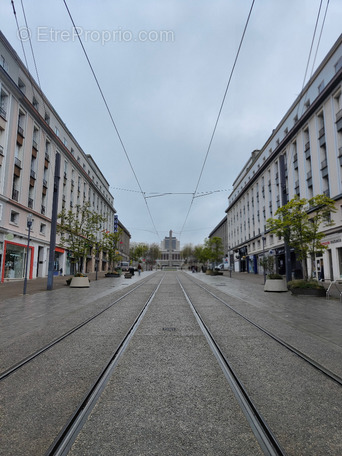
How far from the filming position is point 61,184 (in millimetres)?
36312

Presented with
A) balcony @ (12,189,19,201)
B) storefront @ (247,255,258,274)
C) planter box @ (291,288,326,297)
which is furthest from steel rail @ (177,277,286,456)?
storefront @ (247,255,258,274)

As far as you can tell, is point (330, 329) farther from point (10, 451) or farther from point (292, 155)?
point (292, 155)

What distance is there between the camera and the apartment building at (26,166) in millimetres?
23297

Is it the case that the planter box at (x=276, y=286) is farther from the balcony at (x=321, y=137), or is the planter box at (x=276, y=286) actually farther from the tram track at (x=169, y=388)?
the balcony at (x=321, y=137)

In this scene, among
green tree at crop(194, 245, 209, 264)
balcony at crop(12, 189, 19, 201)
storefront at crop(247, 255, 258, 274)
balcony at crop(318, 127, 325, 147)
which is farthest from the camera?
green tree at crop(194, 245, 209, 264)

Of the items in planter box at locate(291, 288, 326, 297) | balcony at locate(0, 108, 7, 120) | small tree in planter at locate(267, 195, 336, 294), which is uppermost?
balcony at locate(0, 108, 7, 120)

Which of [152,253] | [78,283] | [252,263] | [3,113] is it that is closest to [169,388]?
[78,283]

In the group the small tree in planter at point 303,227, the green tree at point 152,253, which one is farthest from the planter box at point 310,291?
the green tree at point 152,253

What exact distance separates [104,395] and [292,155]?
34.9 meters

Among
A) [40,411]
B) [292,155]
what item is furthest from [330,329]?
[292,155]

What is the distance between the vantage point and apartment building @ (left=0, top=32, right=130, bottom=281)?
76.4 feet

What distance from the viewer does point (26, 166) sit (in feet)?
88.1

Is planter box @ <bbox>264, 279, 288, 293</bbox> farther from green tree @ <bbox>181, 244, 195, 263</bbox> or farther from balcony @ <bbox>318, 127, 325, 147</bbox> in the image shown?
green tree @ <bbox>181, 244, 195, 263</bbox>

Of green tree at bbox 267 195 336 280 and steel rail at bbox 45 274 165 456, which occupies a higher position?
green tree at bbox 267 195 336 280
